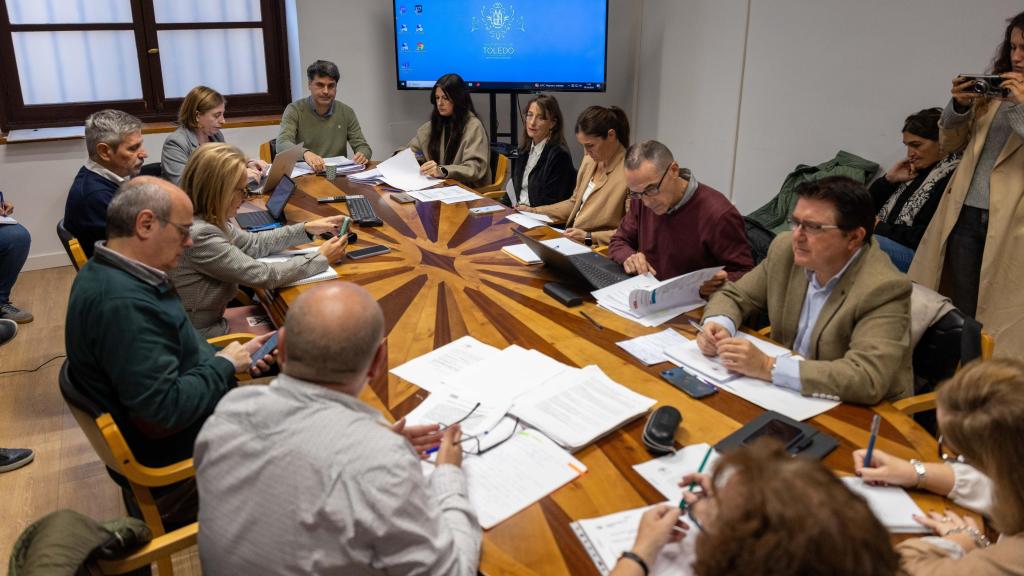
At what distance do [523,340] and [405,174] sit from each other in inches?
100

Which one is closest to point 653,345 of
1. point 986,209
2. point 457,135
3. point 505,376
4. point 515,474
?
point 505,376

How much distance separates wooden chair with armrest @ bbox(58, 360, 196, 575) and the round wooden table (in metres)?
0.53

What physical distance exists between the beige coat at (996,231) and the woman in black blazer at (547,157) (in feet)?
6.50

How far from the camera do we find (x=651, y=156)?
8.82 feet

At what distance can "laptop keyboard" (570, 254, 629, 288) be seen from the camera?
2623 millimetres

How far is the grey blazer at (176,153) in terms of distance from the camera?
13.5 feet

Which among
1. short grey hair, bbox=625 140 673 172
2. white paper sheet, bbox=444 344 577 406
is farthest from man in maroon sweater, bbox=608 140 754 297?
white paper sheet, bbox=444 344 577 406

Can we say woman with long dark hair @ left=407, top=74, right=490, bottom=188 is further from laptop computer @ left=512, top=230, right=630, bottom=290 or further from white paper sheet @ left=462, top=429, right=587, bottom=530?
white paper sheet @ left=462, top=429, right=587, bottom=530

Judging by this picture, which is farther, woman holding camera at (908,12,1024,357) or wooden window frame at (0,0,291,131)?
wooden window frame at (0,0,291,131)

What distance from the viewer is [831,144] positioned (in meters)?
4.54

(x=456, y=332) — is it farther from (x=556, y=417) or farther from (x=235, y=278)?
(x=235, y=278)

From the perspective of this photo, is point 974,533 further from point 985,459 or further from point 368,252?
point 368,252

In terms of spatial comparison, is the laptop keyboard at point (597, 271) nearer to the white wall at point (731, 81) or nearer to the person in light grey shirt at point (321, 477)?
the person in light grey shirt at point (321, 477)

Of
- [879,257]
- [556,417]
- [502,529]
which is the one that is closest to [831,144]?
[879,257]
